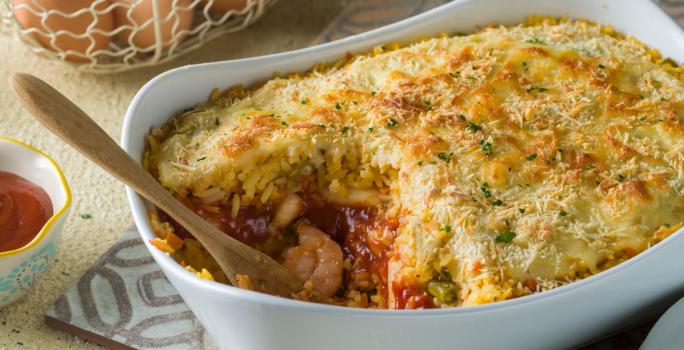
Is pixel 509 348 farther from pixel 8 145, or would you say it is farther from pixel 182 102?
pixel 8 145

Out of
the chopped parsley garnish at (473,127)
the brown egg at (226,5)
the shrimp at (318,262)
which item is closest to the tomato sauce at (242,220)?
the shrimp at (318,262)

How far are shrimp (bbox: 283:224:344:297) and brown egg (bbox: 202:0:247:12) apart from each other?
1.46 metres

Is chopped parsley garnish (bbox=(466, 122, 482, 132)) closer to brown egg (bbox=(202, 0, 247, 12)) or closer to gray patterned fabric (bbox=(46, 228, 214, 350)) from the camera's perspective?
gray patterned fabric (bbox=(46, 228, 214, 350))

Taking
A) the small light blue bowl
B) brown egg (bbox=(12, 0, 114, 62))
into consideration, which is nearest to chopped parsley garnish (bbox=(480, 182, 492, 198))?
the small light blue bowl

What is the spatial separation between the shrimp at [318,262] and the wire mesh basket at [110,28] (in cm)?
122

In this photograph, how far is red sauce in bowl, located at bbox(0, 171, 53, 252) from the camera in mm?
2652

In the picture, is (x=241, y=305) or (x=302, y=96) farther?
(x=302, y=96)

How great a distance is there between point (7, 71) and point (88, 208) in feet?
3.24

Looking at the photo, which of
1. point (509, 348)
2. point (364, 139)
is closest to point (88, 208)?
point (364, 139)

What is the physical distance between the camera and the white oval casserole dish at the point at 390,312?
6.51 feet

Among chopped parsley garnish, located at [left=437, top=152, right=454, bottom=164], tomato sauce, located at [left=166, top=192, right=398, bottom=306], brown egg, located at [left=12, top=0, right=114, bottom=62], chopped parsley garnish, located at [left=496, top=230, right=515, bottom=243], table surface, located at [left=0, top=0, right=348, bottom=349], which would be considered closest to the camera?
chopped parsley garnish, located at [left=496, top=230, right=515, bottom=243]

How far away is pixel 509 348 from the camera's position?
220 cm

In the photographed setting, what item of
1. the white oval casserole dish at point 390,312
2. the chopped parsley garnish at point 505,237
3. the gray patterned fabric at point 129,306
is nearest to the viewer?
the white oval casserole dish at point 390,312

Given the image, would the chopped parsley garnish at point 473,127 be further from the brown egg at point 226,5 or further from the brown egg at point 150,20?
the brown egg at point 226,5
